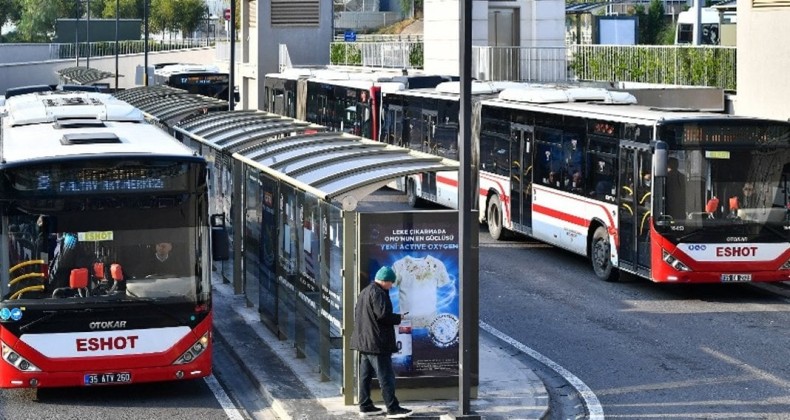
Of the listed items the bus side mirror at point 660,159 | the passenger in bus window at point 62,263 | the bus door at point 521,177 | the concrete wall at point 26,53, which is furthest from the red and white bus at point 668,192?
the concrete wall at point 26,53

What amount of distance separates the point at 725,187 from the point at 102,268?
10.4 metres

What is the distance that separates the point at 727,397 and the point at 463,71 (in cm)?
461

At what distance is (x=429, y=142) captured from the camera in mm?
33219

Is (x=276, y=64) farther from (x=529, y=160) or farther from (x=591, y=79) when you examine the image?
(x=529, y=160)

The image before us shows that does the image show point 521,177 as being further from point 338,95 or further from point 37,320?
point 338,95

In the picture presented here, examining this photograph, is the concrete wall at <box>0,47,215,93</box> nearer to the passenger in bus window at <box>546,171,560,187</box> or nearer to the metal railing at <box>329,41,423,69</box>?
the metal railing at <box>329,41,423,69</box>

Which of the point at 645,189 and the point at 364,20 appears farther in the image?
the point at 364,20

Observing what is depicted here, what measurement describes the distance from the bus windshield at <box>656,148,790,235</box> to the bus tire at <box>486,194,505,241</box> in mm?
7504

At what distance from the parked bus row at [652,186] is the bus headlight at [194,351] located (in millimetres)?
8548

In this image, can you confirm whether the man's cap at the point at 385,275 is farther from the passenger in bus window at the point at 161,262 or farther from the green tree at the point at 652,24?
the green tree at the point at 652,24

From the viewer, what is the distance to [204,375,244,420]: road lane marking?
1470 centimetres

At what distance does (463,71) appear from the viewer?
45.1 ft

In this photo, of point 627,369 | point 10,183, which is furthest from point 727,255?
point 10,183

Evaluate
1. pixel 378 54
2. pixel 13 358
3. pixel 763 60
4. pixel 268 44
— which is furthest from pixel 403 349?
pixel 268 44
